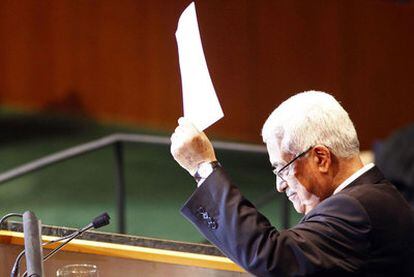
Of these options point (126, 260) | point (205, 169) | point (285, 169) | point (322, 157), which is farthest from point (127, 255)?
point (322, 157)

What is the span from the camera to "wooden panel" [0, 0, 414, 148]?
831 cm

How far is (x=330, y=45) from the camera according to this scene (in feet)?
27.4

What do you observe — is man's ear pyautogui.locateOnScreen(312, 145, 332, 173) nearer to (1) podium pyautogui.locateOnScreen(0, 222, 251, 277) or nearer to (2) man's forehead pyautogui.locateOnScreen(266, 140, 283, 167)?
(2) man's forehead pyautogui.locateOnScreen(266, 140, 283, 167)

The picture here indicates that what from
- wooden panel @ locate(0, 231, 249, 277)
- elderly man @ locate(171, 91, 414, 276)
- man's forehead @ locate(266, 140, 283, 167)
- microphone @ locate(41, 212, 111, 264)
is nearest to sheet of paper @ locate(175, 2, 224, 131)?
elderly man @ locate(171, 91, 414, 276)

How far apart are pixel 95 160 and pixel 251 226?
18.2 feet

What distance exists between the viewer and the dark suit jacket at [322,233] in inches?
88.3

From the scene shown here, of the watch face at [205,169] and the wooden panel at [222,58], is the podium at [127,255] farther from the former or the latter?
the wooden panel at [222,58]

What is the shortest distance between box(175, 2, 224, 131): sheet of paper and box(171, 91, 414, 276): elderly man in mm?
38

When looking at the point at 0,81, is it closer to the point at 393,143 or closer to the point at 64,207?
the point at 64,207

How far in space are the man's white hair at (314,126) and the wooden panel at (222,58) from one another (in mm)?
5872

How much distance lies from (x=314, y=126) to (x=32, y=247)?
0.68 meters

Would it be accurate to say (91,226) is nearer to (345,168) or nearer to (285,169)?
(285,169)

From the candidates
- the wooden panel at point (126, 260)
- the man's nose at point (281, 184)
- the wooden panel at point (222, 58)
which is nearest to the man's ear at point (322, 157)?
the man's nose at point (281, 184)

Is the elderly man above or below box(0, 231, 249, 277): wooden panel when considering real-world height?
above
